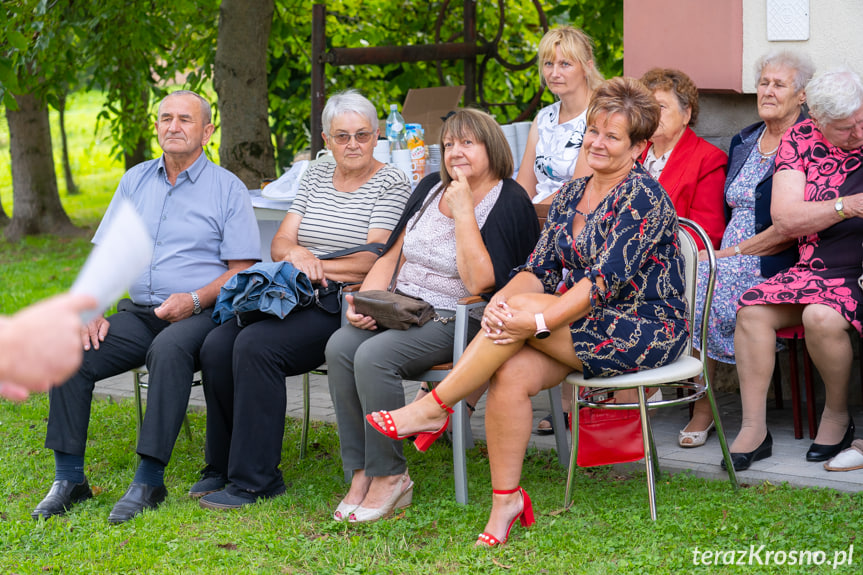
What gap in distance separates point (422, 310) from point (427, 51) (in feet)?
12.0

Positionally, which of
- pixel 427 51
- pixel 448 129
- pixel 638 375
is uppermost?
pixel 427 51

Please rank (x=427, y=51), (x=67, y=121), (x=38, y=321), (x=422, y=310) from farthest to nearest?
(x=67, y=121)
(x=427, y=51)
(x=422, y=310)
(x=38, y=321)

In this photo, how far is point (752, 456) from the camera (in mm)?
3777

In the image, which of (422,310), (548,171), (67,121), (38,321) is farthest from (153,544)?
(67,121)

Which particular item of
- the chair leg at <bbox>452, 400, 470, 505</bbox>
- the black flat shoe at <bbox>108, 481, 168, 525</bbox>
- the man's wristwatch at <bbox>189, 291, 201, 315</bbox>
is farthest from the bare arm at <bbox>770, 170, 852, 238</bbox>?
the black flat shoe at <bbox>108, 481, 168, 525</bbox>

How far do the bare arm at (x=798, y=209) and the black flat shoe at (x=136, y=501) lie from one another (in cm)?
264

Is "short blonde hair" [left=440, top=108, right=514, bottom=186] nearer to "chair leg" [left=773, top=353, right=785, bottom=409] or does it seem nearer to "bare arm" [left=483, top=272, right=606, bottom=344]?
"bare arm" [left=483, top=272, right=606, bottom=344]

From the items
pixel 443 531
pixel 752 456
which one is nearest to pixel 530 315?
pixel 443 531

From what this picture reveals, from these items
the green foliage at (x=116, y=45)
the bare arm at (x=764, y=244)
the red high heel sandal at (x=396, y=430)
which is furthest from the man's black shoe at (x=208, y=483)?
the green foliage at (x=116, y=45)

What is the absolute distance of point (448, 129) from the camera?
12.4 ft

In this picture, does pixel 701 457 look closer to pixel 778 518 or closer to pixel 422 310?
pixel 778 518

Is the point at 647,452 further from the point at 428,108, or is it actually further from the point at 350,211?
the point at 428,108

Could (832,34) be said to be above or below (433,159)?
above

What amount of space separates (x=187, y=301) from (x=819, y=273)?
2.52 metres
